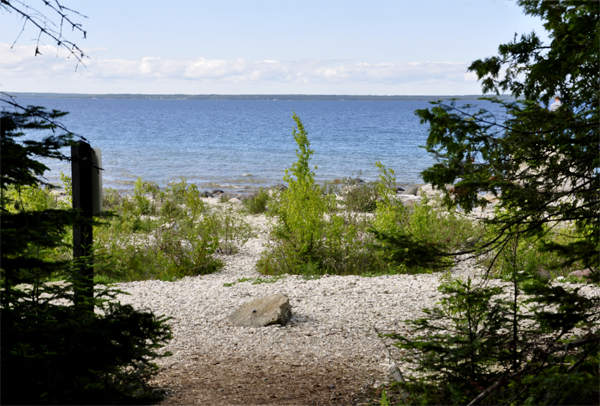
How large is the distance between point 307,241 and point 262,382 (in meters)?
3.56

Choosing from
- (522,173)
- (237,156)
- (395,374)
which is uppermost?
(522,173)

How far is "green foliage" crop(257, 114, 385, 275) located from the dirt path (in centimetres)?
286

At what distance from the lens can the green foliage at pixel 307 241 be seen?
6.90 m

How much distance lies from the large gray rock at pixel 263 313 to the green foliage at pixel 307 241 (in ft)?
5.55

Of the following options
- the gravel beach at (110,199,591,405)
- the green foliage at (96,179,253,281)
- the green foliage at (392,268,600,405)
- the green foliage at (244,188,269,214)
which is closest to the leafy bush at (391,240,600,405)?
the green foliage at (392,268,600,405)

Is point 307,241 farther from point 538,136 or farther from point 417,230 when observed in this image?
point 538,136

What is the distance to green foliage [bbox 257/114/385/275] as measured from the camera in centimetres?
690

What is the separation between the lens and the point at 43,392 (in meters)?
1.95

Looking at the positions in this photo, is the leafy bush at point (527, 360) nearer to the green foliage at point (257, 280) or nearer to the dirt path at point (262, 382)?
the dirt path at point (262, 382)

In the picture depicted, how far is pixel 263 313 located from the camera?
5.07 meters

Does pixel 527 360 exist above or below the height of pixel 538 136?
below

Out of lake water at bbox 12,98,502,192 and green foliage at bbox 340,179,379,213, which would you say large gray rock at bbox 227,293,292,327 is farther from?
lake water at bbox 12,98,502,192

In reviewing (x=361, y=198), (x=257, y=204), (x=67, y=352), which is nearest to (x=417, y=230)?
(x=67, y=352)

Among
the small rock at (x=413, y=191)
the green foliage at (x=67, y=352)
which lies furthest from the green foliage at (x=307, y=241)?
the small rock at (x=413, y=191)
